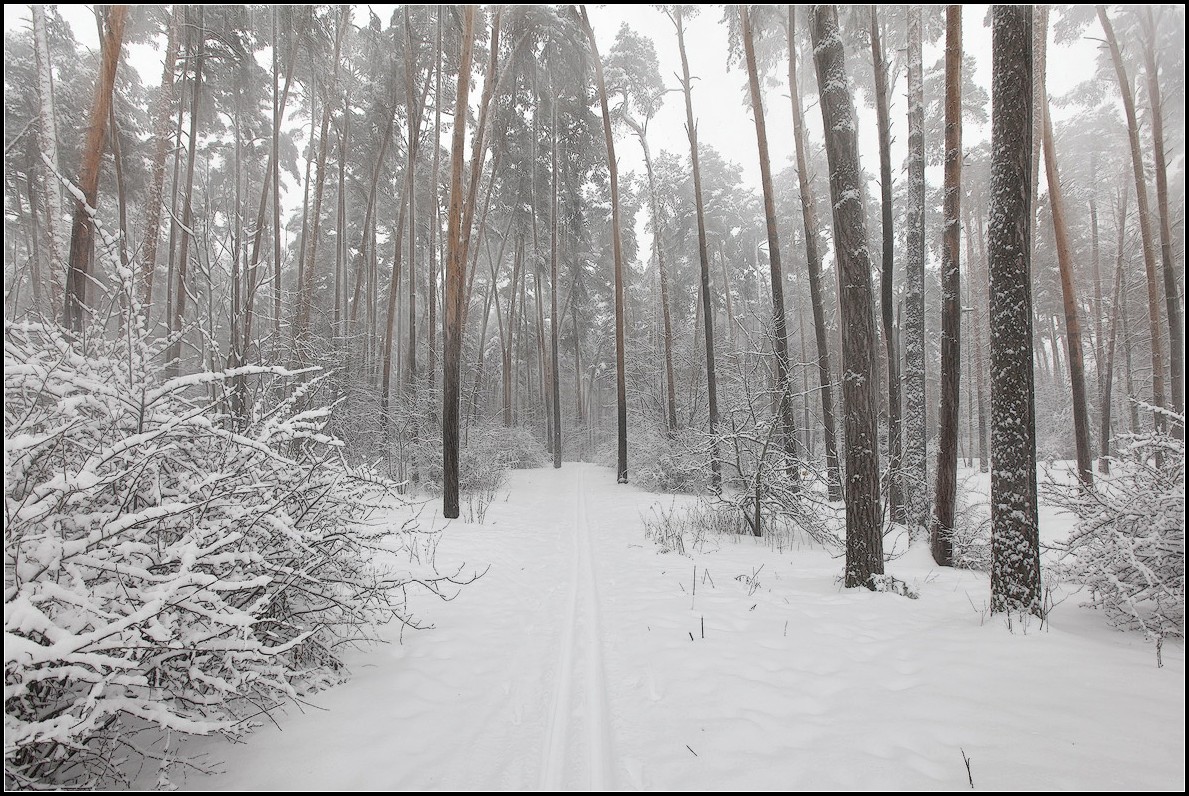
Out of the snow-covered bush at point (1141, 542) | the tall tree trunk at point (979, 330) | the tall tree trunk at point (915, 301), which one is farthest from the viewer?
the tall tree trunk at point (979, 330)

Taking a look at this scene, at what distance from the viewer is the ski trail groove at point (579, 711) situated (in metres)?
2.23

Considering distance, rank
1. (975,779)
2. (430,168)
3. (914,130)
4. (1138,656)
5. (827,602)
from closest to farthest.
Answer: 1. (975,779)
2. (1138,656)
3. (827,602)
4. (914,130)
5. (430,168)

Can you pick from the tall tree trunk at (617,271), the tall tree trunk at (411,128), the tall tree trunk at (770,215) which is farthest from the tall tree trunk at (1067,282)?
the tall tree trunk at (411,128)

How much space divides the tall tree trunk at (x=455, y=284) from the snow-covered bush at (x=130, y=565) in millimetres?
5667

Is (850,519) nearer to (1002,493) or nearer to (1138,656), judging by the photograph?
(1002,493)

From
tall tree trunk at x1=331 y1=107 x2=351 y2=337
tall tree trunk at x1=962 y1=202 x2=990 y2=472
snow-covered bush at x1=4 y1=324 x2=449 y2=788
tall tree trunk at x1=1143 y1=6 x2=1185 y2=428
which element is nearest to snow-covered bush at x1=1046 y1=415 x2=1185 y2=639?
snow-covered bush at x1=4 y1=324 x2=449 y2=788

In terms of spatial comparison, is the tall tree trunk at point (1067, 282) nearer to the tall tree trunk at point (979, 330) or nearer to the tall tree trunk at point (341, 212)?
the tall tree trunk at point (979, 330)

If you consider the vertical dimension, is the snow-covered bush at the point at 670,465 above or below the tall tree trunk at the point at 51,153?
below

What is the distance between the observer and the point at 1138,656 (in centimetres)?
306

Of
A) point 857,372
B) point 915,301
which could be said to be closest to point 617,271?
point 915,301

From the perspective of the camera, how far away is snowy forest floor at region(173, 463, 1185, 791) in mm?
2129

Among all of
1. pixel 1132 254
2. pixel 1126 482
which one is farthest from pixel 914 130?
pixel 1132 254

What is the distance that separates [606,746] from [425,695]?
3.77ft

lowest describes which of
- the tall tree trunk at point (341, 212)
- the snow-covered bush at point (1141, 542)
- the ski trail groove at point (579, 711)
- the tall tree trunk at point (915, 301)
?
the ski trail groove at point (579, 711)
